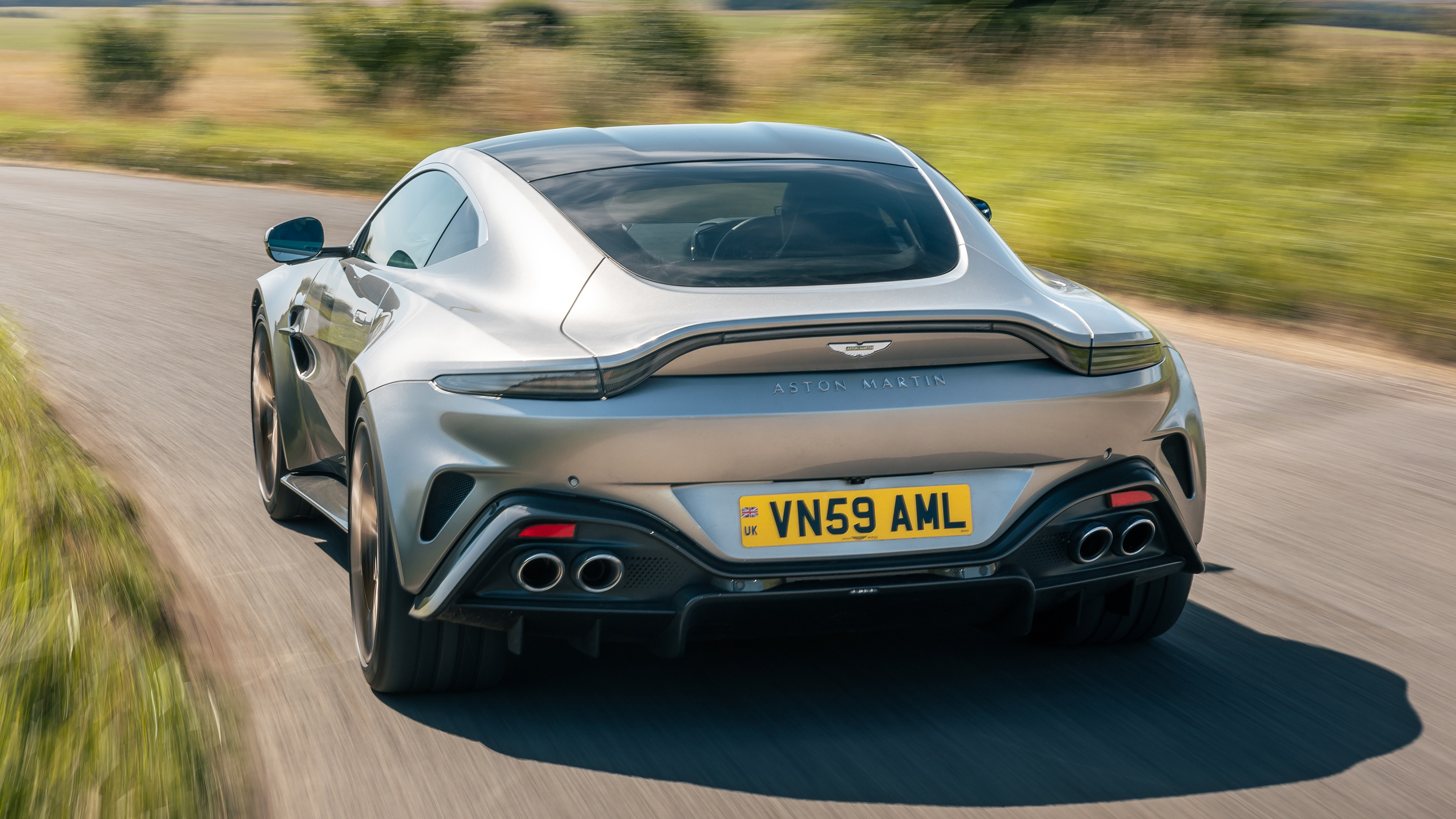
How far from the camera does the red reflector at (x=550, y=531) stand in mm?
3285

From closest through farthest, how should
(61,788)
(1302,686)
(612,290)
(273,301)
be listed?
1. (61,788)
2. (612,290)
3. (1302,686)
4. (273,301)

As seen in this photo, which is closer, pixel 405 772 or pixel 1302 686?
pixel 405 772

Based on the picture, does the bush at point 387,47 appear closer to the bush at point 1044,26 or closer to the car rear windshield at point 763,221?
the bush at point 1044,26

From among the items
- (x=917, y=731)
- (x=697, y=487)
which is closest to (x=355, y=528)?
(x=697, y=487)

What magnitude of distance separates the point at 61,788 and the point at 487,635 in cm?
109

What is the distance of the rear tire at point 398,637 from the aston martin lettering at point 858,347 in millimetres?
1111

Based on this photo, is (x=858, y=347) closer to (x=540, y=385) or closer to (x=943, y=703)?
(x=540, y=385)

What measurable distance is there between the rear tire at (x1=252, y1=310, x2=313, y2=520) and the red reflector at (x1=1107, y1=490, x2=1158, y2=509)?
10.1 ft

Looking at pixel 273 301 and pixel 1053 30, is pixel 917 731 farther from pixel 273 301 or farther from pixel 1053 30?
pixel 1053 30

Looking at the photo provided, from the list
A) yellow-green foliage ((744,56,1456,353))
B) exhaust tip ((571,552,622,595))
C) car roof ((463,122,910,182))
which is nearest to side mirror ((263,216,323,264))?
car roof ((463,122,910,182))

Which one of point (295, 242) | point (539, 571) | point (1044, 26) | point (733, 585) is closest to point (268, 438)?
point (295, 242)

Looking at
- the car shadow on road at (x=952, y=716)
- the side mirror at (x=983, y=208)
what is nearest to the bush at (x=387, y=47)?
the side mirror at (x=983, y=208)

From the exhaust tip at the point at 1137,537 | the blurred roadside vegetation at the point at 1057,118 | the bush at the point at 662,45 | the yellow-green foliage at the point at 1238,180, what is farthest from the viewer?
the bush at the point at 662,45

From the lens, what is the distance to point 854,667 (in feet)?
13.0
